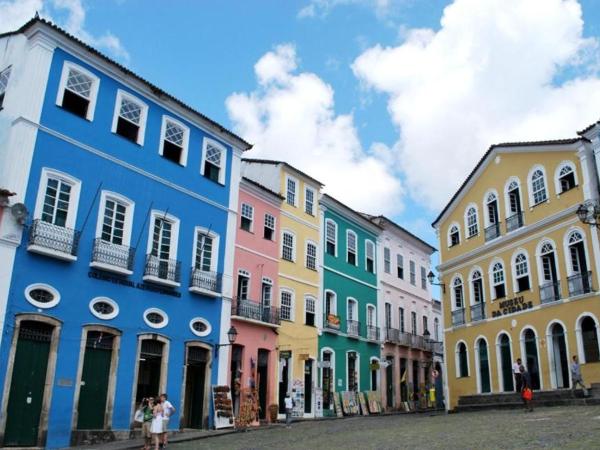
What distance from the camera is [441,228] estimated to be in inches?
1302

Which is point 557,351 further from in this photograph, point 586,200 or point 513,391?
point 586,200

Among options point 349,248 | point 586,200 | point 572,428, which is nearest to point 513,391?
point 586,200

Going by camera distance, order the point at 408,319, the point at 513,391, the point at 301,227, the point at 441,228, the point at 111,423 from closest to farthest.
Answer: the point at 111,423
the point at 513,391
the point at 301,227
the point at 441,228
the point at 408,319

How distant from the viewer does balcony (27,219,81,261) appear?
54.7 ft

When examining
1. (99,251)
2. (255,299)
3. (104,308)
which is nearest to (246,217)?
(255,299)

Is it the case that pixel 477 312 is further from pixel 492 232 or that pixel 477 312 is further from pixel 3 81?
pixel 3 81

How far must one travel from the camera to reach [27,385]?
53.3ft

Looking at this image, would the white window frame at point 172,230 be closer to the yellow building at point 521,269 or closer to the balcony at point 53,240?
the balcony at point 53,240

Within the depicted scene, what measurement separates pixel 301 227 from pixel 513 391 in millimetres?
11846

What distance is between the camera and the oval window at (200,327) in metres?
21.4

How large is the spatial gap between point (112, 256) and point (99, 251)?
50cm

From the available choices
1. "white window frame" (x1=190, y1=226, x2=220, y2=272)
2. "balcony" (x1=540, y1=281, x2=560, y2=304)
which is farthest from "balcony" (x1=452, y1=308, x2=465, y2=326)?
"white window frame" (x1=190, y1=226, x2=220, y2=272)

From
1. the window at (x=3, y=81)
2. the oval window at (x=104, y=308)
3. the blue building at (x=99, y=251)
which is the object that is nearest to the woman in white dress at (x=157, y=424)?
the blue building at (x=99, y=251)

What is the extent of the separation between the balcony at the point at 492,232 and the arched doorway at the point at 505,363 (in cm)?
449
